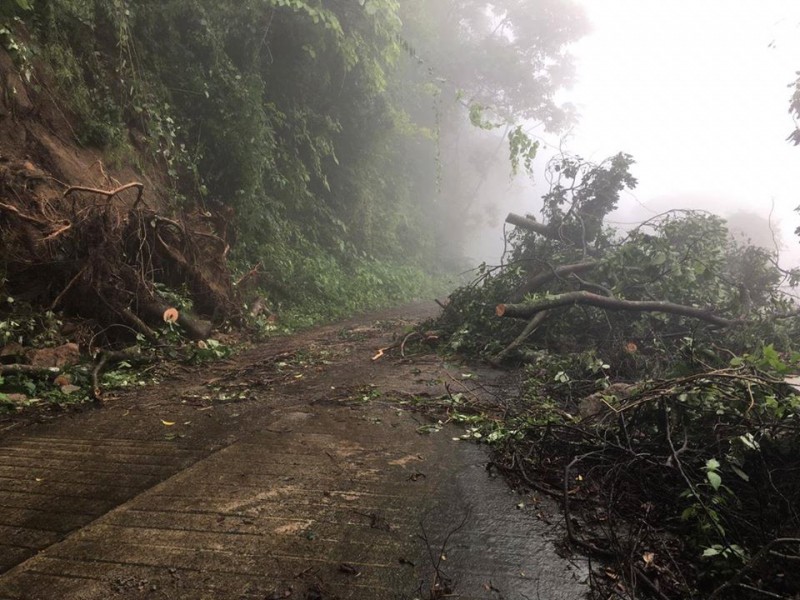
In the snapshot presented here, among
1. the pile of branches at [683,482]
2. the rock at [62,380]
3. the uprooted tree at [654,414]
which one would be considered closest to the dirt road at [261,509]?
the pile of branches at [683,482]

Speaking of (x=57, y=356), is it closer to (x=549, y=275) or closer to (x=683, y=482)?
(x=683, y=482)

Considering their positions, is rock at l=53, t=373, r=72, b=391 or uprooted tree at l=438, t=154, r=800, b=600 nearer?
uprooted tree at l=438, t=154, r=800, b=600

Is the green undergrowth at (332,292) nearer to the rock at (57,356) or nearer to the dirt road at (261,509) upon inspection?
the rock at (57,356)

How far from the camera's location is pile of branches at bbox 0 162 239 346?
4852 millimetres

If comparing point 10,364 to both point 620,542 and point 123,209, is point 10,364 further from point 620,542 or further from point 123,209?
point 620,542

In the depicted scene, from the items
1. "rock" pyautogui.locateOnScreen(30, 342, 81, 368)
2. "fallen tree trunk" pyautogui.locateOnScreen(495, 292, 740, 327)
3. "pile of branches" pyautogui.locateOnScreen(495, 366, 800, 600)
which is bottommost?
"rock" pyautogui.locateOnScreen(30, 342, 81, 368)

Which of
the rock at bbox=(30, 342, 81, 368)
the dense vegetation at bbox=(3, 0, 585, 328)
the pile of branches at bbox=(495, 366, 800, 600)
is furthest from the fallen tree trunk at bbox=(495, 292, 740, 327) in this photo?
the rock at bbox=(30, 342, 81, 368)

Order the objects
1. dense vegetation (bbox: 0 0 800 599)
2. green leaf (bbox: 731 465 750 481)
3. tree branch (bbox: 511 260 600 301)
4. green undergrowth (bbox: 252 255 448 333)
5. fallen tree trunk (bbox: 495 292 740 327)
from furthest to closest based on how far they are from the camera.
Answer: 1. green undergrowth (bbox: 252 255 448 333)
2. tree branch (bbox: 511 260 600 301)
3. fallen tree trunk (bbox: 495 292 740 327)
4. dense vegetation (bbox: 0 0 800 599)
5. green leaf (bbox: 731 465 750 481)

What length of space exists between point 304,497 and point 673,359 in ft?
15.2

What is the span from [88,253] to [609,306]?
639cm

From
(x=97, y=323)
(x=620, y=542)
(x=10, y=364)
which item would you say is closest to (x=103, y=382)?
(x=10, y=364)

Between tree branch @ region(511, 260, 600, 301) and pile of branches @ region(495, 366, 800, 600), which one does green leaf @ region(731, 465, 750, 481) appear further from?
tree branch @ region(511, 260, 600, 301)

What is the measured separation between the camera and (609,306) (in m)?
5.96

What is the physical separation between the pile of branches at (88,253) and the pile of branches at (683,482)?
15.3 feet
